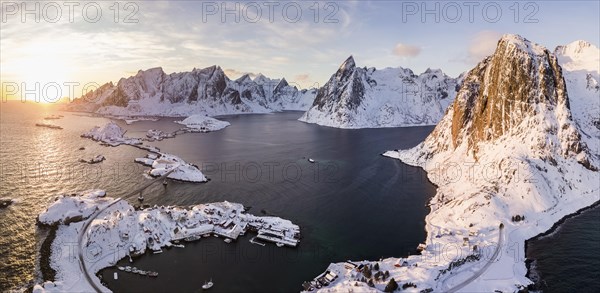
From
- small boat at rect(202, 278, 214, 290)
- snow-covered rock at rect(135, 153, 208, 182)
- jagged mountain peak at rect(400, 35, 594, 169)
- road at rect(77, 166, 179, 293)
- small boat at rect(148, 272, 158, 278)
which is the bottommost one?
small boat at rect(202, 278, 214, 290)

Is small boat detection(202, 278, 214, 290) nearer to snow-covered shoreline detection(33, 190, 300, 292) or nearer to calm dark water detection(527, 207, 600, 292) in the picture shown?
snow-covered shoreline detection(33, 190, 300, 292)

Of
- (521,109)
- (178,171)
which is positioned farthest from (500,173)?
(178,171)

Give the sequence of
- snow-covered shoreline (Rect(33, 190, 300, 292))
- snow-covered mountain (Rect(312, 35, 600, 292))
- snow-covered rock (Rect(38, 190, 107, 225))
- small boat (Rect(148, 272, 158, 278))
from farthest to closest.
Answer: snow-covered rock (Rect(38, 190, 107, 225))
snow-covered shoreline (Rect(33, 190, 300, 292))
snow-covered mountain (Rect(312, 35, 600, 292))
small boat (Rect(148, 272, 158, 278))

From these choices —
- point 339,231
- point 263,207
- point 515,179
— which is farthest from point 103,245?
point 515,179

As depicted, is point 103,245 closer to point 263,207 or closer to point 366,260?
point 263,207

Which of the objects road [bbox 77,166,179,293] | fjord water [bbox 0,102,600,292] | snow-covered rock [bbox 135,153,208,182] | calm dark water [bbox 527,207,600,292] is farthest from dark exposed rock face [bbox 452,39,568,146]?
road [bbox 77,166,179,293]

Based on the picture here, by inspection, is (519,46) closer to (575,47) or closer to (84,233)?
(575,47)

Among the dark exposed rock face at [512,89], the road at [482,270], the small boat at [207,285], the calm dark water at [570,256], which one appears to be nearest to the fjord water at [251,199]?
the small boat at [207,285]
